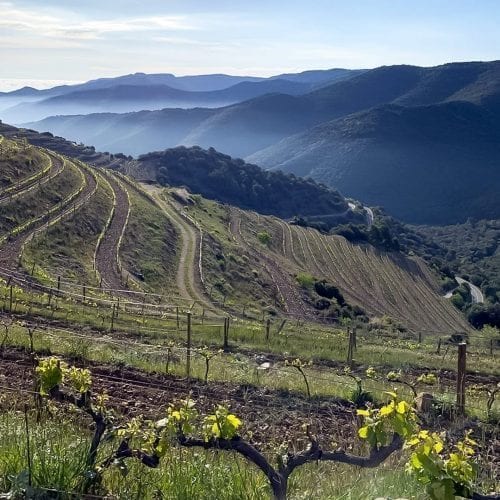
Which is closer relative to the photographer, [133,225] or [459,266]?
[133,225]

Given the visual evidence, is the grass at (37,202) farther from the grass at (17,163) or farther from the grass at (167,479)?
the grass at (167,479)

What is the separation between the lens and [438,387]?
17172 mm

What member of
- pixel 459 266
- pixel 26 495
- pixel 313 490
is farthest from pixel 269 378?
pixel 459 266

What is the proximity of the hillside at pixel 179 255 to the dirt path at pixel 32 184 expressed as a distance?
133 millimetres

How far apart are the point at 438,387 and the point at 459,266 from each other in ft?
387

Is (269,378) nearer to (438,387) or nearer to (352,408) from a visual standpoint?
(352,408)

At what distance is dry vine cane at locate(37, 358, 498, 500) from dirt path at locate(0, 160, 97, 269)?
32.8 metres


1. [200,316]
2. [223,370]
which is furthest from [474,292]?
[223,370]

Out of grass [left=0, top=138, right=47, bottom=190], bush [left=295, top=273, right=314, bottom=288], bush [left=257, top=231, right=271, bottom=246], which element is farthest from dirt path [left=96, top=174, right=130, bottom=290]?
bush [left=257, top=231, right=271, bottom=246]

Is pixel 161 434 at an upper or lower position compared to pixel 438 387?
upper

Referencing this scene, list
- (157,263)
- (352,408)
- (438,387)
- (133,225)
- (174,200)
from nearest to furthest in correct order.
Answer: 1. (352,408)
2. (438,387)
3. (157,263)
4. (133,225)
5. (174,200)

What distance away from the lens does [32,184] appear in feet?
185

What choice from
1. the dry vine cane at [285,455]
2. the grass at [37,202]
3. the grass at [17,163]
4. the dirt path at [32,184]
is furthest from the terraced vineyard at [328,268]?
the dry vine cane at [285,455]

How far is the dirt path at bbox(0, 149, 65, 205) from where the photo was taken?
51094mm
